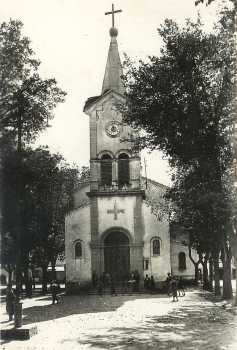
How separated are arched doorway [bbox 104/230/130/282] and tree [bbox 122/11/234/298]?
1491 cm

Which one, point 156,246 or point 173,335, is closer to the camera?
point 173,335

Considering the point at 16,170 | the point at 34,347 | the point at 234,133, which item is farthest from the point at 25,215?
the point at 34,347

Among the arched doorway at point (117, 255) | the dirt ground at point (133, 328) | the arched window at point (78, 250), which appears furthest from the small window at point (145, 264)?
the dirt ground at point (133, 328)

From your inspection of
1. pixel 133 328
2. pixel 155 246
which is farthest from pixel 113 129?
pixel 133 328

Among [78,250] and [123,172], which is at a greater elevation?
[123,172]

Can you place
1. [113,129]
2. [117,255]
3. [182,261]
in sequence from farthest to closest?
1. [182,261]
2. [113,129]
3. [117,255]

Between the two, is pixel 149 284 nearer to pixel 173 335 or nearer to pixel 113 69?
pixel 113 69

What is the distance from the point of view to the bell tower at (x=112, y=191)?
116 feet

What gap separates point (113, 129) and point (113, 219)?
6603 mm

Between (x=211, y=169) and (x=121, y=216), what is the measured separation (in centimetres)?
1621

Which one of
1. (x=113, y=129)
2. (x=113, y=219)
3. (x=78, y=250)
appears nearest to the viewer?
(x=113, y=219)

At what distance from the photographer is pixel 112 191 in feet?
119

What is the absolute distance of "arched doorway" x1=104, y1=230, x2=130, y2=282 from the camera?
115 feet

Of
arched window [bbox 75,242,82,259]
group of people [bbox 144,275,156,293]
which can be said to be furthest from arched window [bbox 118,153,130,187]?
group of people [bbox 144,275,156,293]
